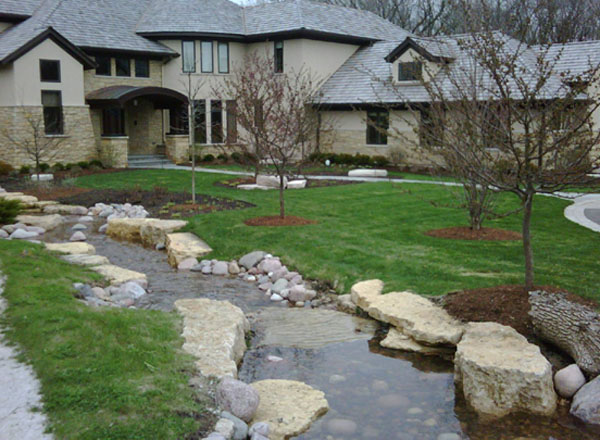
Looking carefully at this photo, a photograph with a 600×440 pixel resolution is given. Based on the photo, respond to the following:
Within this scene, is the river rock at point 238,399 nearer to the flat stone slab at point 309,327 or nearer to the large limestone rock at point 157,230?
the flat stone slab at point 309,327

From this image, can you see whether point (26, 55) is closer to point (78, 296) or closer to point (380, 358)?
point (78, 296)

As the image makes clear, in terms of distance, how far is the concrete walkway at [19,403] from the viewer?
457 cm

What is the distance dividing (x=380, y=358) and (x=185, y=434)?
121 inches

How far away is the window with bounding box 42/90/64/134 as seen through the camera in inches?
1035

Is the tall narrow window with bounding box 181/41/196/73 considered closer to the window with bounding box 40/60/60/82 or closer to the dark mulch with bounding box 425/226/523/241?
the window with bounding box 40/60/60/82

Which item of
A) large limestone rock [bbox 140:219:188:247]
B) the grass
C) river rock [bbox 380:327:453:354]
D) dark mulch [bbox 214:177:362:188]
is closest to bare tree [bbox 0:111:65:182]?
dark mulch [bbox 214:177:362:188]

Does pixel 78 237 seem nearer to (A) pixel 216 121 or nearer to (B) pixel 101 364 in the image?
(B) pixel 101 364

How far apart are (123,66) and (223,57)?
5.23m

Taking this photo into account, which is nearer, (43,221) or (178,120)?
(43,221)

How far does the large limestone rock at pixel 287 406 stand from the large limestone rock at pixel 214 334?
0.42m

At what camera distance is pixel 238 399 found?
546 centimetres

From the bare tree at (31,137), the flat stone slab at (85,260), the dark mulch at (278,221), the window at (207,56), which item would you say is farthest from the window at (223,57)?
the flat stone slab at (85,260)

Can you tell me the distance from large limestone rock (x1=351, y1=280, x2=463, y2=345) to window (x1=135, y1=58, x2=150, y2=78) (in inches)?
983

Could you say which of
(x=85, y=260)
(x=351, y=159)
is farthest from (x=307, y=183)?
(x=85, y=260)
